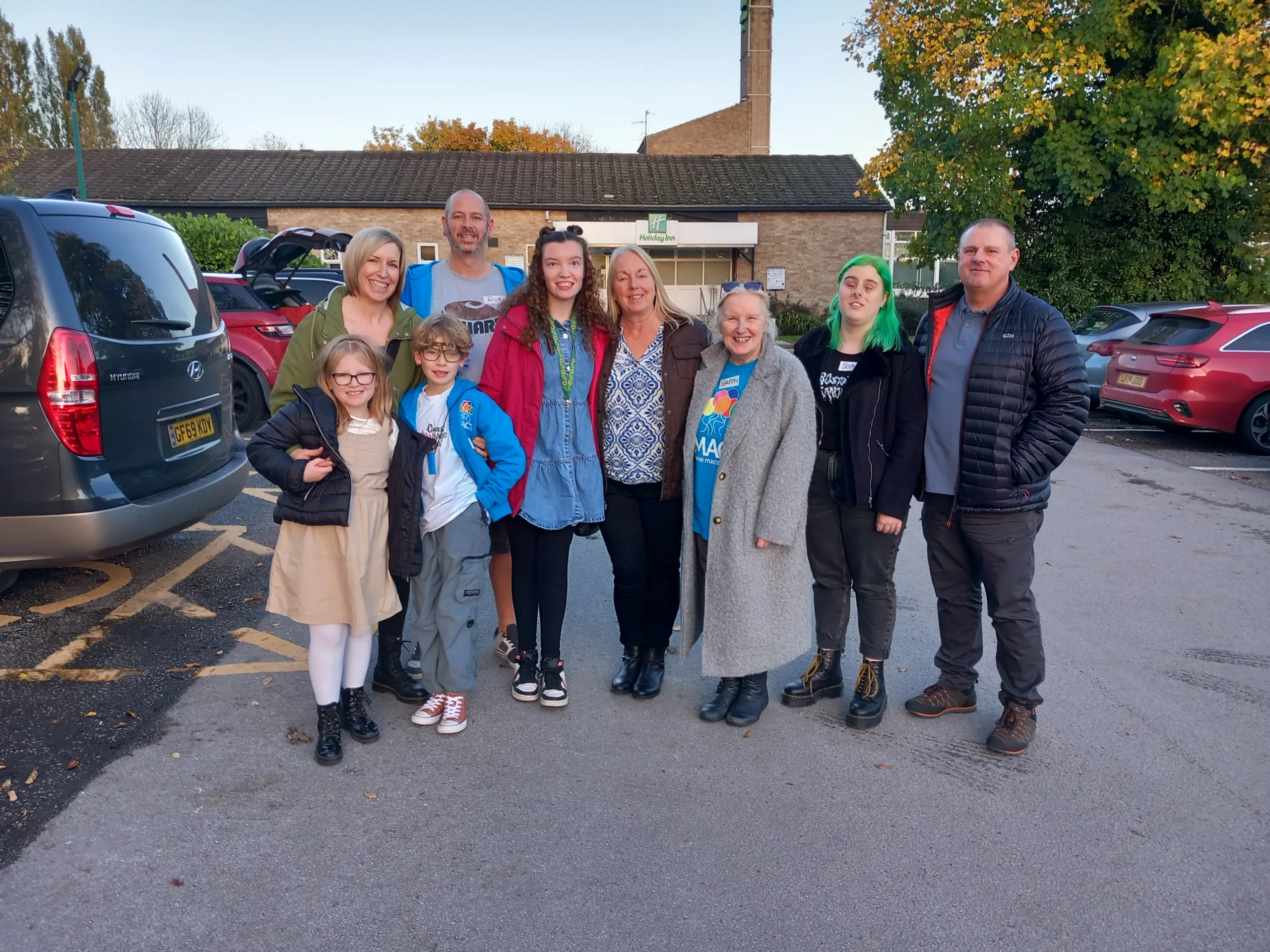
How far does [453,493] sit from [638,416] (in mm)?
807

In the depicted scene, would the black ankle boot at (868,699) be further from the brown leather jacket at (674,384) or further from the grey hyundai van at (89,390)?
the grey hyundai van at (89,390)

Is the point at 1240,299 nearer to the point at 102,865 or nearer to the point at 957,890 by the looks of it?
the point at 957,890

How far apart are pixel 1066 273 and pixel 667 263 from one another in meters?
16.0

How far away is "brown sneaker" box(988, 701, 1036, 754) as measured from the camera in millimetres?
3422

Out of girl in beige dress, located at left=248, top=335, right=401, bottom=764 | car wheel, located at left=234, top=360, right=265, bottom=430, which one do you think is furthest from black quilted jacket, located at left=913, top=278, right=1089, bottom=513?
car wheel, located at left=234, top=360, right=265, bottom=430

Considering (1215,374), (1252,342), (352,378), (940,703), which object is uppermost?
(352,378)

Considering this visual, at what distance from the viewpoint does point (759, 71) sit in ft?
126

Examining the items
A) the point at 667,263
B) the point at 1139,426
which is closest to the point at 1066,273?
the point at 1139,426

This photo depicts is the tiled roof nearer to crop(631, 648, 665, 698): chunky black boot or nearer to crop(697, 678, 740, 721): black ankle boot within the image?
crop(631, 648, 665, 698): chunky black boot

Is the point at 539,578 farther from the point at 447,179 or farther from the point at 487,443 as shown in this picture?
the point at 447,179

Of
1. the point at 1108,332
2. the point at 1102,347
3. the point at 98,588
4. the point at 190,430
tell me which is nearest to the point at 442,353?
the point at 190,430

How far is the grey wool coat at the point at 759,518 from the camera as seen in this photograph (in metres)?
3.43

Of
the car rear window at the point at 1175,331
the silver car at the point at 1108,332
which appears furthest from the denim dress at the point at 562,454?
the silver car at the point at 1108,332

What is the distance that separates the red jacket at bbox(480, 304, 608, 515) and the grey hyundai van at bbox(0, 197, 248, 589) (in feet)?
6.09
